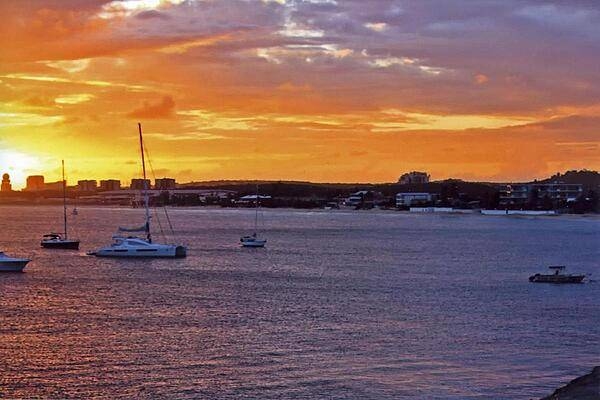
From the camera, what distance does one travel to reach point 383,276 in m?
73.8

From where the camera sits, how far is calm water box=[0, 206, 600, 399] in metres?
31.3

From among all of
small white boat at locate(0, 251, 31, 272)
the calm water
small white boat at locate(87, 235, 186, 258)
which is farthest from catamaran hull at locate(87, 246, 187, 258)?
small white boat at locate(0, 251, 31, 272)

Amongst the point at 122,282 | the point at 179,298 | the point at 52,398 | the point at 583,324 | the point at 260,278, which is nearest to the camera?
the point at 52,398

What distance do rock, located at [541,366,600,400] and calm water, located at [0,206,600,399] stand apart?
1770 millimetres

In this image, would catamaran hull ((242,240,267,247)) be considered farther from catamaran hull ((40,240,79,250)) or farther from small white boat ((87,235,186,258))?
small white boat ((87,235,186,258))

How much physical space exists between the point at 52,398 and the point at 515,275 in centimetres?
5484

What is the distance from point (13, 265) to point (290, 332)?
1559 inches

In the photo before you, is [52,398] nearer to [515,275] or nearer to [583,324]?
[583,324]

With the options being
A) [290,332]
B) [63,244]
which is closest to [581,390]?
[290,332]

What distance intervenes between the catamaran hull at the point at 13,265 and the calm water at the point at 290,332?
128cm

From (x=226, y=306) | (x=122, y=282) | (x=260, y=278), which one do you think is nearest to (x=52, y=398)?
(x=226, y=306)

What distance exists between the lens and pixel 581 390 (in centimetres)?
2683

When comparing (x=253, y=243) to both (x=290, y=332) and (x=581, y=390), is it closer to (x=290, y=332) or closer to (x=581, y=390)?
(x=290, y=332)

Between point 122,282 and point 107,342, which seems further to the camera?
point 122,282
